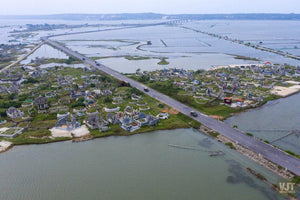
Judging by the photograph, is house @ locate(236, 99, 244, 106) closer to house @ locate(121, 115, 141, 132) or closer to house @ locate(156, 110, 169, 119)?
house @ locate(156, 110, 169, 119)

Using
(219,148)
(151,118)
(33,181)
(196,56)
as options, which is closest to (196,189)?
(219,148)

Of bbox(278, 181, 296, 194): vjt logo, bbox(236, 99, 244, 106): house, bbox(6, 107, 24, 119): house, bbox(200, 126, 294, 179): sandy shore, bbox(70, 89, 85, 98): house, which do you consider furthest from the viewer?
bbox(70, 89, 85, 98): house

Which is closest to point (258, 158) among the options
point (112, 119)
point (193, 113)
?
point (193, 113)

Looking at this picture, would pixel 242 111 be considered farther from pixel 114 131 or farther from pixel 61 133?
pixel 61 133

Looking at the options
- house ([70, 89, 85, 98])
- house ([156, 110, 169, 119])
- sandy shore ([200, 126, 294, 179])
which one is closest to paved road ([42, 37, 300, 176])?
sandy shore ([200, 126, 294, 179])

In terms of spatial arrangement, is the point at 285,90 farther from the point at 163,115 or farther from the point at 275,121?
the point at 163,115

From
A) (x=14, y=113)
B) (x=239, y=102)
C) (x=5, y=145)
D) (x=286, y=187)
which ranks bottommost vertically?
(x=5, y=145)
